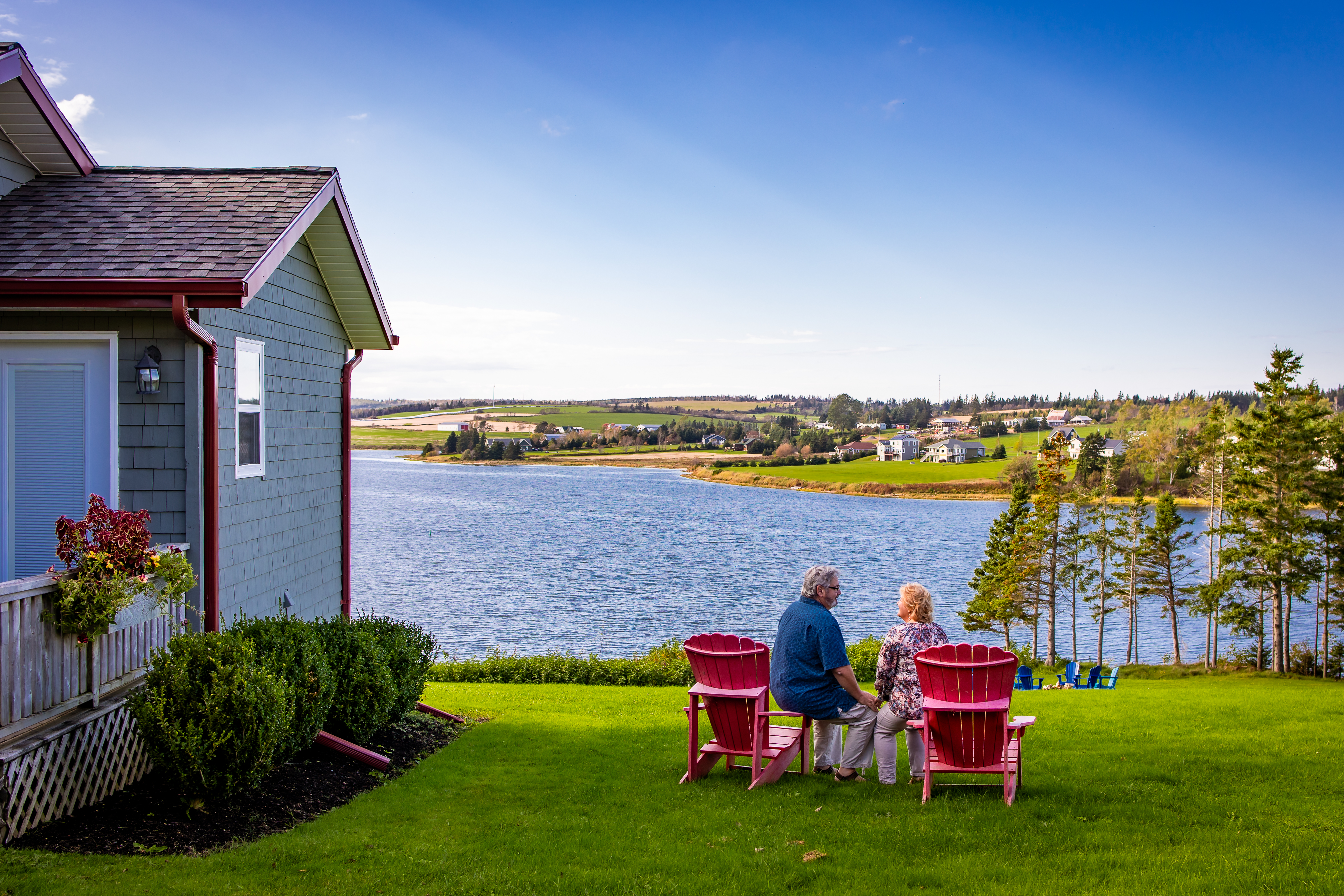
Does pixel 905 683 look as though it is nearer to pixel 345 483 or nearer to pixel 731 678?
pixel 731 678

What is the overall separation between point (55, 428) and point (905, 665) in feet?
24.6

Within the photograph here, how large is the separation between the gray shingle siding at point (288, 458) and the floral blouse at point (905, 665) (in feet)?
19.9

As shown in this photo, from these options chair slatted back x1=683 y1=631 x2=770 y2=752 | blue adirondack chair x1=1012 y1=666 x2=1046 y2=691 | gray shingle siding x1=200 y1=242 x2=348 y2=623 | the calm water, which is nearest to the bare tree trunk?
the calm water

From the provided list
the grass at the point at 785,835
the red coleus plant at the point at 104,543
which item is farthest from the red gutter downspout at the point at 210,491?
the grass at the point at 785,835

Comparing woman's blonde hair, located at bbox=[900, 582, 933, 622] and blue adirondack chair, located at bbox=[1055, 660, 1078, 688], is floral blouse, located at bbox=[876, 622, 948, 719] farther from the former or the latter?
blue adirondack chair, located at bbox=[1055, 660, 1078, 688]

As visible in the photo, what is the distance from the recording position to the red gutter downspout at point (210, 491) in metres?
7.37

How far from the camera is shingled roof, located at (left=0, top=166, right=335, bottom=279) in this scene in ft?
23.3

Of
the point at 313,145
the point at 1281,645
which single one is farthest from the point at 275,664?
the point at 1281,645

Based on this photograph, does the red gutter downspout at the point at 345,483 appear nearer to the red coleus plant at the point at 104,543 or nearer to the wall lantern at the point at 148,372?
the wall lantern at the point at 148,372

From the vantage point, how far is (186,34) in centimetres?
1443

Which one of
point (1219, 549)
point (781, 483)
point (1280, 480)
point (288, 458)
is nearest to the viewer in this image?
point (288, 458)

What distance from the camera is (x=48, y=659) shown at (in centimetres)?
563

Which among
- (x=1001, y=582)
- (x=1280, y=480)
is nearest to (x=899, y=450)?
(x=1001, y=582)

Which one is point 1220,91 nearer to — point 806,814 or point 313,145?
point 313,145
